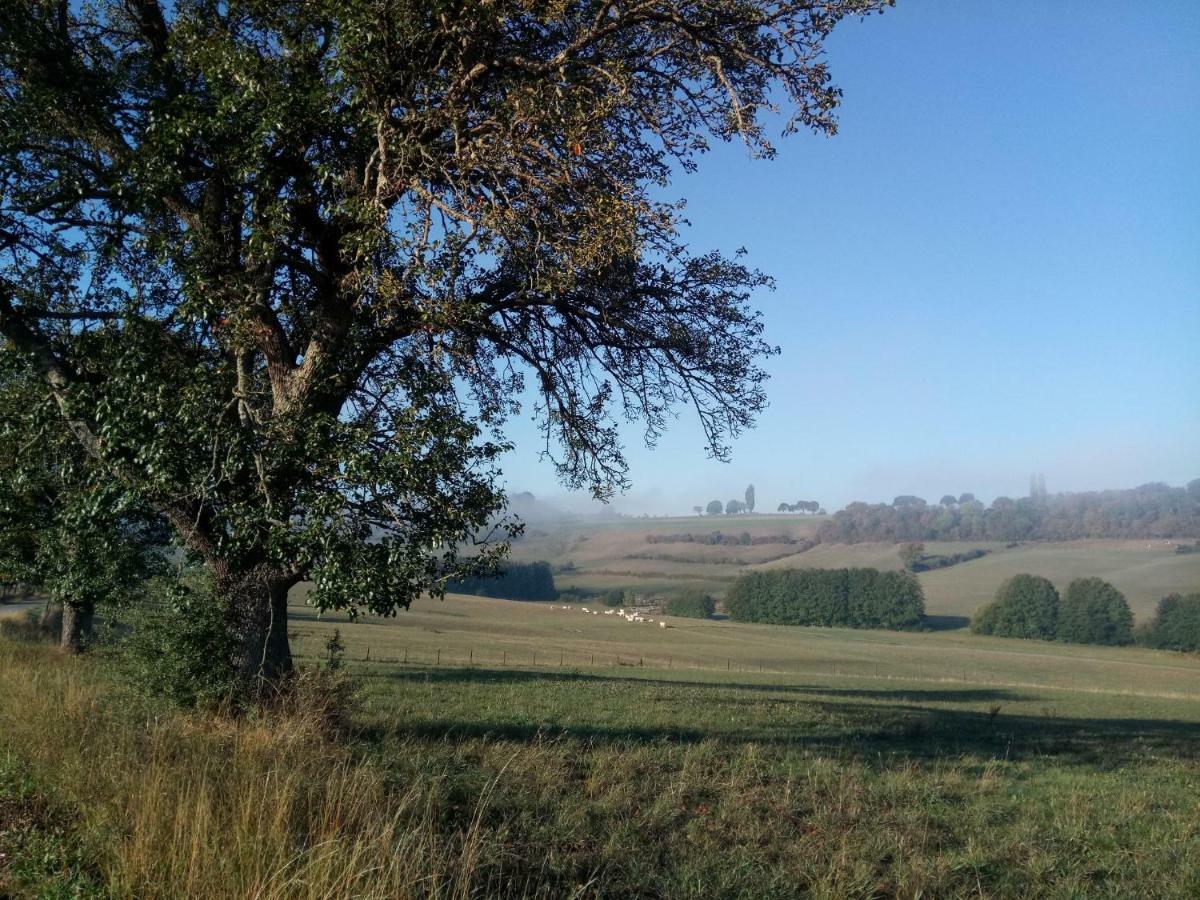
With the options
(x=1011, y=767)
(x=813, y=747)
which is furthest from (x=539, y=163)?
(x=1011, y=767)

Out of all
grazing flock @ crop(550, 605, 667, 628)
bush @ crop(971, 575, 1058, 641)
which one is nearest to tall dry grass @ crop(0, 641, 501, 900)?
grazing flock @ crop(550, 605, 667, 628)

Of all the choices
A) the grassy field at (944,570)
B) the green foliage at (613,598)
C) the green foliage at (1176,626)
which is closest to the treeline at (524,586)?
the green foliage at (613,598)

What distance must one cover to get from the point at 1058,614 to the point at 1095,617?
144 inches

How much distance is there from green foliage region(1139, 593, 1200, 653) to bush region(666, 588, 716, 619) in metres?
47.6

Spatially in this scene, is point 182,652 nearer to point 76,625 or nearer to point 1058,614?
point 76,625

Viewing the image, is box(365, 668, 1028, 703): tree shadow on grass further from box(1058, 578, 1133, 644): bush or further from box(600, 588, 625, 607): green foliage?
box(600, 588, 625, 607): green foliage

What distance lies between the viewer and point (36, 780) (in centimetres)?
605

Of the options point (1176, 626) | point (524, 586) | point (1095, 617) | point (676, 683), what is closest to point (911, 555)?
point (1095, 617)

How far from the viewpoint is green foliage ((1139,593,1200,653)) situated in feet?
290

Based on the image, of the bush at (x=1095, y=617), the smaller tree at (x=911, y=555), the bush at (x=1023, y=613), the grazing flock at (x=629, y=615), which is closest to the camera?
the grazing flock at (x=629, y=615)

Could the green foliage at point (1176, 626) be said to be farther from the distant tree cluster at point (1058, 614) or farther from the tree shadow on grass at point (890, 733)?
the tree shadow on grass at point (890, 733)

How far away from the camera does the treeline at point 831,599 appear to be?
108m

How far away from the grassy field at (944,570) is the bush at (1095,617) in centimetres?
450

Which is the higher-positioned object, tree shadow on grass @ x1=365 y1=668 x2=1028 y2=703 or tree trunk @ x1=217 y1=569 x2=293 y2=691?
tree trunk @ x1=217 y1=569 x2=293 y2=691
